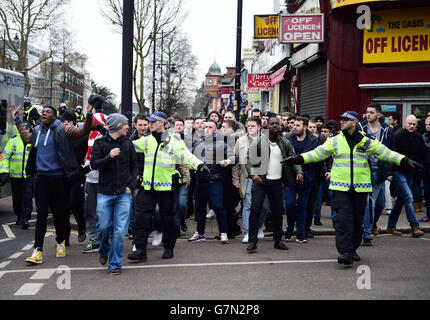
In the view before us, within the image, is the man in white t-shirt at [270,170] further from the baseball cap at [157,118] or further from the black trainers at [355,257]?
the baseball cap at [157,118]

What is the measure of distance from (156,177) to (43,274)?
1872mm

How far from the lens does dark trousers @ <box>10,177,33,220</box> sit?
34.5ft

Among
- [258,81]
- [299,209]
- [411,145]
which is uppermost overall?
[258,81]

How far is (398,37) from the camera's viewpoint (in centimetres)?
1464

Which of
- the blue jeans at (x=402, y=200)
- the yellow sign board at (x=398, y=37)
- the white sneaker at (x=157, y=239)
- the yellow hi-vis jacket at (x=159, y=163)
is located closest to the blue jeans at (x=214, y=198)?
the white sneaker at (x=157, y=239)

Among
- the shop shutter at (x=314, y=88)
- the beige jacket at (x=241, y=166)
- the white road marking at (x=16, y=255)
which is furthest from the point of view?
the shop shutter at (x=314, y=88)

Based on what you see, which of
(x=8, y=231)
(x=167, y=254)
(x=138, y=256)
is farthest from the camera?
(x=8, y=231)

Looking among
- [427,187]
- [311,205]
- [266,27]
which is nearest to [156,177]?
[311,205]

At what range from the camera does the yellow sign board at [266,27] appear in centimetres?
1934

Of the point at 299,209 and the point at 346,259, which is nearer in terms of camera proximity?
the point at 346,259

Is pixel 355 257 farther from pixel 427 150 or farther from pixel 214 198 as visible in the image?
pixel 427 150

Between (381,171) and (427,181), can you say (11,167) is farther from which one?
(427,181)

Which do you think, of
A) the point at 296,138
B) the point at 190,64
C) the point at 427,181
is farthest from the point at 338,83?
the point at 190,64

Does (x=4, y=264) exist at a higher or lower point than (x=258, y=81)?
lower
